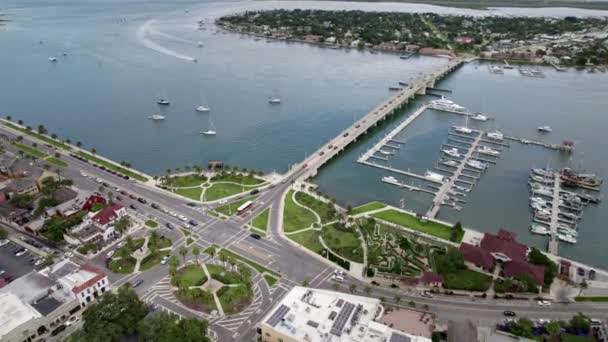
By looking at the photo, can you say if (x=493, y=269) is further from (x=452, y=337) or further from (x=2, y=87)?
(x=2, y=87)

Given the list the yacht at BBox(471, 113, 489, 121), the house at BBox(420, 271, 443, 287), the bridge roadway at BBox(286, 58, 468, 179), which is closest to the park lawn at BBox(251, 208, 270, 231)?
the bridge roadway at BBox(286, 58, 468, 179)

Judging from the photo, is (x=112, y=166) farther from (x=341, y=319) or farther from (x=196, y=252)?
(x=341, y=319)

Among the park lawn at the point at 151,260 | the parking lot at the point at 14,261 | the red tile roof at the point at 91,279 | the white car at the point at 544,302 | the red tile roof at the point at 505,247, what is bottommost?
the parking lot at the point at 14,261

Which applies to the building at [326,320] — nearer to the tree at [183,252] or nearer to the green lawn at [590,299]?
the tree at [183,252]

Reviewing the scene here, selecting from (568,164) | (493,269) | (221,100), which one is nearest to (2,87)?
(221,100)

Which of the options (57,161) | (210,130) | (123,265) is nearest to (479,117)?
(210,130)

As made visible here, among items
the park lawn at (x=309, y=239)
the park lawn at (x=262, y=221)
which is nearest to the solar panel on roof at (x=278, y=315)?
the park lawn at (x=309, y=239)

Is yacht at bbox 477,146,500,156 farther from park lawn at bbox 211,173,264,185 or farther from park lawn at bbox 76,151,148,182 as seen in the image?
park lawn at bbox 76,151,148,182
